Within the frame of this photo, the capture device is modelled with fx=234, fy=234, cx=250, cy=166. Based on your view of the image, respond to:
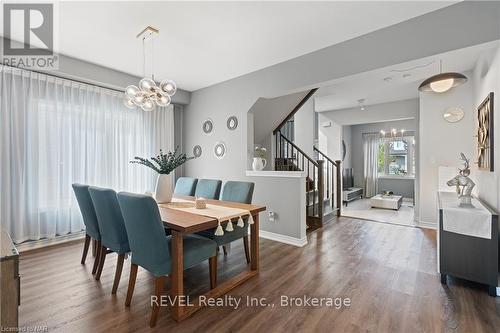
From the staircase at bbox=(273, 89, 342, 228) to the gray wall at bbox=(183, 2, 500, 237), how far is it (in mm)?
1137

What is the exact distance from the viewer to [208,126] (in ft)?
15.4

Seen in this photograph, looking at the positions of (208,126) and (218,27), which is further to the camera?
(208,126)

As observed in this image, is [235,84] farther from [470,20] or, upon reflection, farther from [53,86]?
[470,20]

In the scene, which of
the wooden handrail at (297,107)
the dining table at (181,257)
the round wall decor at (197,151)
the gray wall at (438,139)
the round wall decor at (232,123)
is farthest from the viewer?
the round wall decor at (197,151)

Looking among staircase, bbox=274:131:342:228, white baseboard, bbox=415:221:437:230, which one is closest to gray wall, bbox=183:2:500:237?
staircase, bbox=274:131:342:228

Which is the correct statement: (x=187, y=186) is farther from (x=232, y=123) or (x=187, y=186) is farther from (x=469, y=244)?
(x=469, y=244)

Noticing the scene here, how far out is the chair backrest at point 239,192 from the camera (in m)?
3.01

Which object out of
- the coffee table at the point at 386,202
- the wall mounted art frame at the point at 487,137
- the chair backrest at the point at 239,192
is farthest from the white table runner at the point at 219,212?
the coffee table at the point at 386,202

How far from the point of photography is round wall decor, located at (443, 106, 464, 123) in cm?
394

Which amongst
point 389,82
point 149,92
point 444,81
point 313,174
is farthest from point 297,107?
point 149,92

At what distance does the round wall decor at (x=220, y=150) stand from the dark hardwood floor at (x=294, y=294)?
180cm

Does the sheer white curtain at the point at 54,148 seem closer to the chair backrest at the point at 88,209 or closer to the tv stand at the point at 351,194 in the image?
the chair backrest at the point at 88,209

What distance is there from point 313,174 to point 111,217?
3631mm

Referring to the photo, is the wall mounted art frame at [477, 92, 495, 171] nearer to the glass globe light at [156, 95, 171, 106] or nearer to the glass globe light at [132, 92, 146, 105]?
the glass globe light at [156, 95, 171, 106]
